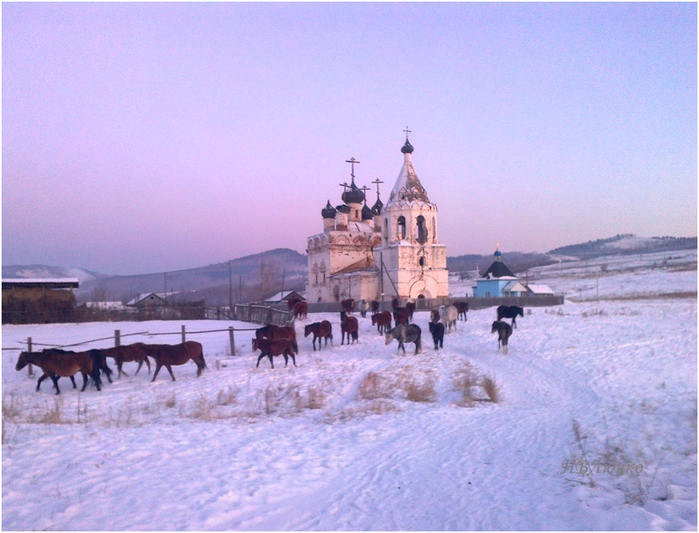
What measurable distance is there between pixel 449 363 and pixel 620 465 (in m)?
9.92

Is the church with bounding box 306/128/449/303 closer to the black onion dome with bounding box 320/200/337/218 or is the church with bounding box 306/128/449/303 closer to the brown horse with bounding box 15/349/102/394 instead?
the black onion dome with bounding box 320/200/337/218

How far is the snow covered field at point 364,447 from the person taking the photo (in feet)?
20.2

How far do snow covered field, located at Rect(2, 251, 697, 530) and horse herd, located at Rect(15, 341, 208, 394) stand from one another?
1.68ft

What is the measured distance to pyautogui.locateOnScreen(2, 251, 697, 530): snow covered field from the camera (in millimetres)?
6145

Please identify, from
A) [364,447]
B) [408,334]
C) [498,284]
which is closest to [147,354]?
[408,334]

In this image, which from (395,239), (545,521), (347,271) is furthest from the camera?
(347,271)

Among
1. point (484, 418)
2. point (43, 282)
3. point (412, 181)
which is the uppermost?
point (412, 181)

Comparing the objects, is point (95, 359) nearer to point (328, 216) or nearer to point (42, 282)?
point (42, 282)

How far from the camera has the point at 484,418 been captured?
1114 cm

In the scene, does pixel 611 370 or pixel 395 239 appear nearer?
pixel 611 370

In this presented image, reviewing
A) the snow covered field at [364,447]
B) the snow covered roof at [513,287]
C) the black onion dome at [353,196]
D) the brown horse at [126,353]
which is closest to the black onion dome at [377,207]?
the black onion dome at [353,196]

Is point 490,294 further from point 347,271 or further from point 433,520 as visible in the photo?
point 433,520

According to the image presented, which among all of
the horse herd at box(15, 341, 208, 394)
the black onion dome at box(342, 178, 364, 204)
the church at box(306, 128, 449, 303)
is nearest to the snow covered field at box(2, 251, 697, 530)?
the horse herd at box(15, 341, 208, 394)

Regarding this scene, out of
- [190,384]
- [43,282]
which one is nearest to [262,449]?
[190,384]
